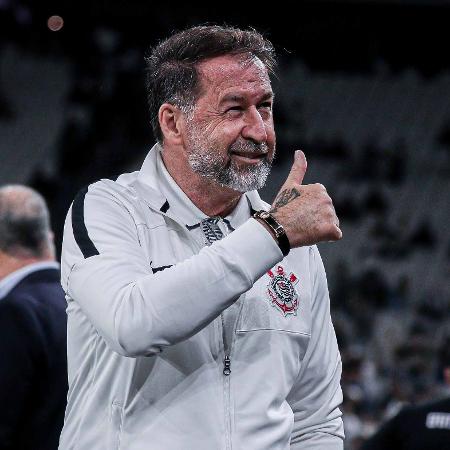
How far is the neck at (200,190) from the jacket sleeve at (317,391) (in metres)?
0.24

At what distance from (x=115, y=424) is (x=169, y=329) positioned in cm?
32

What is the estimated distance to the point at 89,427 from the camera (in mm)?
1814

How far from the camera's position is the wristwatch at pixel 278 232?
1650 millimetres

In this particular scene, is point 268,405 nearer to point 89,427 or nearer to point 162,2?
point 89,427

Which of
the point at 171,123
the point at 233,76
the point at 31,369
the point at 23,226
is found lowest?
the point at 31,369

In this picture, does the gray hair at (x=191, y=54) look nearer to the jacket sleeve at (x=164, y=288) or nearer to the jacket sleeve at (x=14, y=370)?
the jacket sleeve at (x=164, y=288)

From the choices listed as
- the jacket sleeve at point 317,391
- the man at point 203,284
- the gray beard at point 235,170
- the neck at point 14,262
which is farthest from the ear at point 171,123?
the neck at point 14,262

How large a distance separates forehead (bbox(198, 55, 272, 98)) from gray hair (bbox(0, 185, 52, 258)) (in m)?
1.35

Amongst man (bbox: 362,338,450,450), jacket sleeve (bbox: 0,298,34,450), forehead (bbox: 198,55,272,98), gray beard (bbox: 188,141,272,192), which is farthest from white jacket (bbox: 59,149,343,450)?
man (bbox: 362,338,450,450)

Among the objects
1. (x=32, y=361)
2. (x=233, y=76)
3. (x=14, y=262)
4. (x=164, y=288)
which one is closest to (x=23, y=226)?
(x=14, y=262)

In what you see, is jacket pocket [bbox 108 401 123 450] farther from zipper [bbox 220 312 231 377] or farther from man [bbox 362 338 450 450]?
man [bbox 362 338 450 450]

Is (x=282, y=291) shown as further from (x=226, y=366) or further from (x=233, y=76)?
(x=233, y=76)

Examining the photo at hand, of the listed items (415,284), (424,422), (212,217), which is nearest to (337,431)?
(212,217)

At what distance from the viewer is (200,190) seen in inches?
79.2
